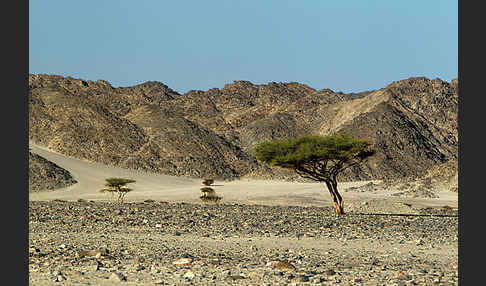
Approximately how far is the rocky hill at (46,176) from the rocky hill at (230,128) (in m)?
11.7

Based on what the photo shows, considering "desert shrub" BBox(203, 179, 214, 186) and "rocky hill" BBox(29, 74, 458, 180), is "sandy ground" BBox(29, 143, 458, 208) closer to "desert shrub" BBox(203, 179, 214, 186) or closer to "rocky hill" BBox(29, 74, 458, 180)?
"desert shrub" BBox(203, 179, 214, 186)

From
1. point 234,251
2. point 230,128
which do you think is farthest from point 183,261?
point 230,128

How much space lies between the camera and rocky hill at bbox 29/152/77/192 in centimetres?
6450

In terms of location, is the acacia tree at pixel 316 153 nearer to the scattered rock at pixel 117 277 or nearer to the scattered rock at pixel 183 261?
the scattered rock at pixel 183 261

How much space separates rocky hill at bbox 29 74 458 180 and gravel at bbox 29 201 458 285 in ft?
184

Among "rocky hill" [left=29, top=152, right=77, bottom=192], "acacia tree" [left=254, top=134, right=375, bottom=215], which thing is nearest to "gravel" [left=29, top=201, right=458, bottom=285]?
"acacia tree" [left=254, top=134, right=375, bottom=215]

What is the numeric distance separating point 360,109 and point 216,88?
41.1 metres

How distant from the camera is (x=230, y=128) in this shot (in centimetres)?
10525

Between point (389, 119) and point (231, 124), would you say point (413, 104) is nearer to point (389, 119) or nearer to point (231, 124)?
point (389, 119)

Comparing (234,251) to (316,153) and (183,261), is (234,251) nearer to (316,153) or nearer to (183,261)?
(183,261)

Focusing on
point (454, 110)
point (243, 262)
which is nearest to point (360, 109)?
point (454, 110)

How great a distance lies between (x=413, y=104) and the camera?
102 metres
